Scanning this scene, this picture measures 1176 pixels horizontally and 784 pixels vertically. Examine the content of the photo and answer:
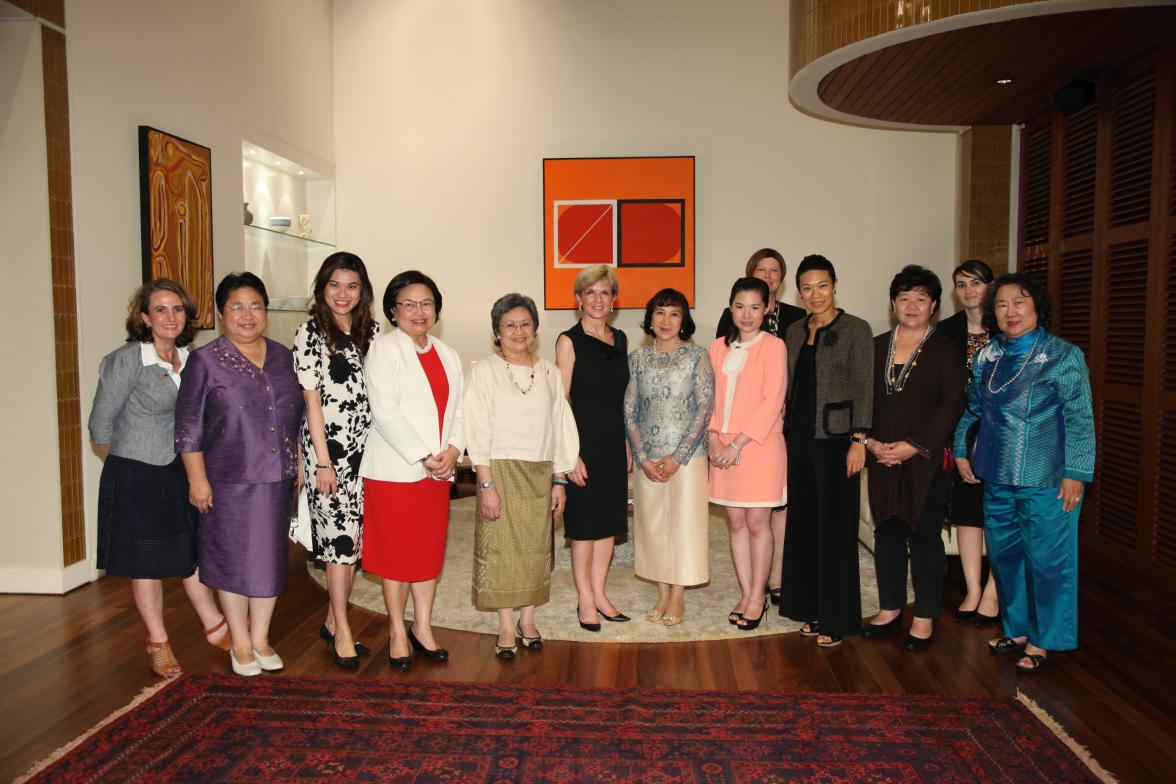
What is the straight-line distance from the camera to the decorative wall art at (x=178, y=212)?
459cm

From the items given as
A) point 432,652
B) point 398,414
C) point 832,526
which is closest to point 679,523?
point 832,526

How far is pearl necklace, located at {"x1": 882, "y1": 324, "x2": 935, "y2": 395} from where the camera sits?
11.2ft

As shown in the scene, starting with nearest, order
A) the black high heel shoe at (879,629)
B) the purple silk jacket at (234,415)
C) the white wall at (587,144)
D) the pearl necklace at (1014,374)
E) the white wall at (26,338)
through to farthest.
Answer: the purple silk jacket at (234,415)
the pearl necklace at (1014,374)
the black high heel shoe at (879,629)
the white wall at (26,338)
the white wall at (587,144)

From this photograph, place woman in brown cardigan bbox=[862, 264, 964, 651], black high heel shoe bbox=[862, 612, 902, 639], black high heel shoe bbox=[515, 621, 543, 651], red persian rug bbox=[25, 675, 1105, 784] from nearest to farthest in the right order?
red persian rug bbox=[25, 675, 1105, 784]
woman in brown cardigan bbox=[862, 264, 964, 651]
black high heel shoe bbox=[515, 621, 543, 651]
black high heel shoe bbox=[862, 612, 902, 639]

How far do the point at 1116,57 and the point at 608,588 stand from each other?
402cm

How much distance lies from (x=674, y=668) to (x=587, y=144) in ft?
16.4

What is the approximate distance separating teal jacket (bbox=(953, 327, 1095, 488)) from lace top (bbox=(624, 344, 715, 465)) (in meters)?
1.15

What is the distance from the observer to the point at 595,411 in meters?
3.57

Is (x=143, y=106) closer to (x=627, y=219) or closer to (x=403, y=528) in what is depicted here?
(x=403, y=528)

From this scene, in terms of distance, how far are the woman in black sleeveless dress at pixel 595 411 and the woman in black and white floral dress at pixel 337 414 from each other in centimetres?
84

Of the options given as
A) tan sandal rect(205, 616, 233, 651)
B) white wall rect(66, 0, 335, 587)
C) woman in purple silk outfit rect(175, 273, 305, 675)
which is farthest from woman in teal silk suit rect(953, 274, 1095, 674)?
white wall rect(66, 0, 335, 587)

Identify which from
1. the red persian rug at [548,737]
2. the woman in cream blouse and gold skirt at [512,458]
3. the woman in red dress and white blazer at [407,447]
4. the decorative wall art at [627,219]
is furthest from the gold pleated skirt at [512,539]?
the decorative wall art at [627,219]

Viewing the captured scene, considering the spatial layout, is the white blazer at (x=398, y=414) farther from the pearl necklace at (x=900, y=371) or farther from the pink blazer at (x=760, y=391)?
the pearl necklace at (x=900, y=371)

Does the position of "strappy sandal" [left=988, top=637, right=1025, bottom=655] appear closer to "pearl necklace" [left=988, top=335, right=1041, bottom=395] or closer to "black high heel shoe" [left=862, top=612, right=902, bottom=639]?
"black high heel shoe" [left=862, top=612, right=902, bottom=639]
